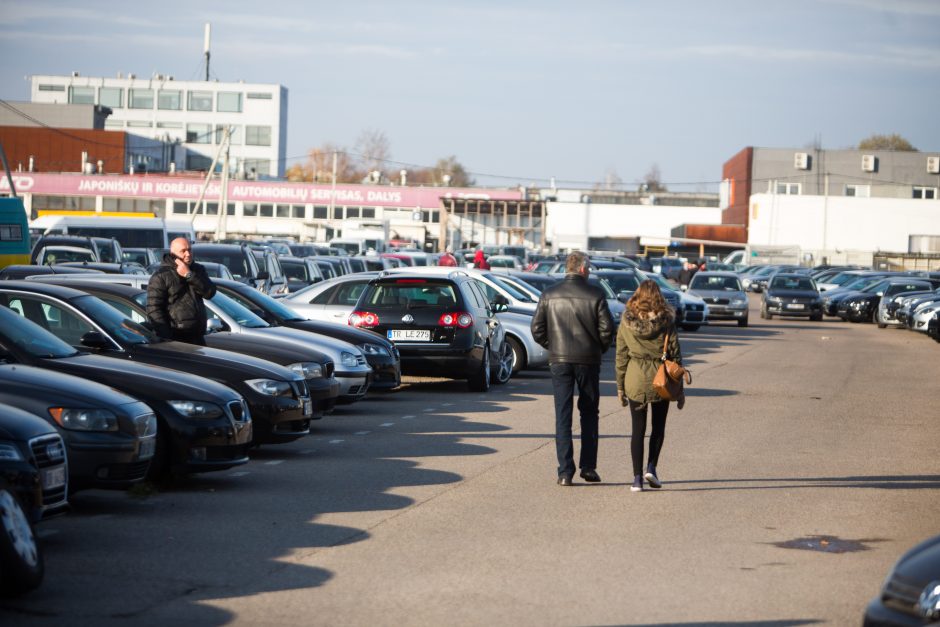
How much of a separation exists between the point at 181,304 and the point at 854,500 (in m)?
6.70

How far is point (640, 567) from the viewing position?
764cm

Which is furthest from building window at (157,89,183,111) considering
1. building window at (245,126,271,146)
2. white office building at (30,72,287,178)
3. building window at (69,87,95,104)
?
building window at (245,126,271,146)

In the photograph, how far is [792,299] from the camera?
44250mm

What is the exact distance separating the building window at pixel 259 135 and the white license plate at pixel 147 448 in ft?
376

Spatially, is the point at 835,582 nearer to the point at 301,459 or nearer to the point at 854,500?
the point at 854,500

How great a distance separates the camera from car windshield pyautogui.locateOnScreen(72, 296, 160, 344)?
10906 mm

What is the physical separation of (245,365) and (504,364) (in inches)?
334

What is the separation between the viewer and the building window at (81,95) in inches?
4803

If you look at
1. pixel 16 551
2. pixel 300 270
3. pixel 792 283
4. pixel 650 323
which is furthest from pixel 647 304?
pixel 792 283

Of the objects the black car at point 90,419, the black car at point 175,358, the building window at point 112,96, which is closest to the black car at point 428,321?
the black car at point 175,358

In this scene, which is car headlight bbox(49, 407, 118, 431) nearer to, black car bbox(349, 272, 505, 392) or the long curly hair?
the long curly hair

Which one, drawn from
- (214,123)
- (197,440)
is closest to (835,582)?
(197,440)

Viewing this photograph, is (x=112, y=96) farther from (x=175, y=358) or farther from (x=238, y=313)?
(x=175, y=358)

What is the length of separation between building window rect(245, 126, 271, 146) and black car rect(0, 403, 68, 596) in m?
116
